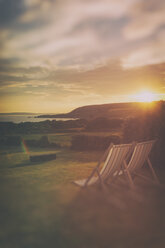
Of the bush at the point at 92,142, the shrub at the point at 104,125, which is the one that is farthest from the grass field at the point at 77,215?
the shrub at the point at 104,125

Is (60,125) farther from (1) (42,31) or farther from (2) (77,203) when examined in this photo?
(2) (77,203)

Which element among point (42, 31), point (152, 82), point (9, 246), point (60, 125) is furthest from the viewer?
point (60, 125)

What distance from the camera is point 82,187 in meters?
4.98

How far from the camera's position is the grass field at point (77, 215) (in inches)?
113

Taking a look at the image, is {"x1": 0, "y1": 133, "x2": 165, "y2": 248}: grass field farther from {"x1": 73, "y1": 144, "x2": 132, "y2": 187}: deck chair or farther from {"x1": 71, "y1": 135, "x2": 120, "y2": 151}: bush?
{"x1": 71, "y1": 135, "x2": 120, "y2": 151}: bush

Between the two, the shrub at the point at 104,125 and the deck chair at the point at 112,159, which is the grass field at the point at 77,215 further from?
the shrub at the point at 104,125

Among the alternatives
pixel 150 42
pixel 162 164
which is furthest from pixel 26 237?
pixel 150 42

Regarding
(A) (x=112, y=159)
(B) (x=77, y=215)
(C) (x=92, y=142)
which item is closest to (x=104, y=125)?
(C) (x=92, y=142)

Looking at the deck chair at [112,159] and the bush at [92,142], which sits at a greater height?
the deck chair at [112,159]

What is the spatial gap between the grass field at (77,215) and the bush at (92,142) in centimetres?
614

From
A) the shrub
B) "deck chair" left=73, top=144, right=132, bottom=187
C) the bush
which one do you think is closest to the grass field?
"deck chair" left=73, top=144, right=132, bottom=187

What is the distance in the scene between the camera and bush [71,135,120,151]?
38.8ft

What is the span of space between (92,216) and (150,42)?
621cm

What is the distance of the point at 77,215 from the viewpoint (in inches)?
144
